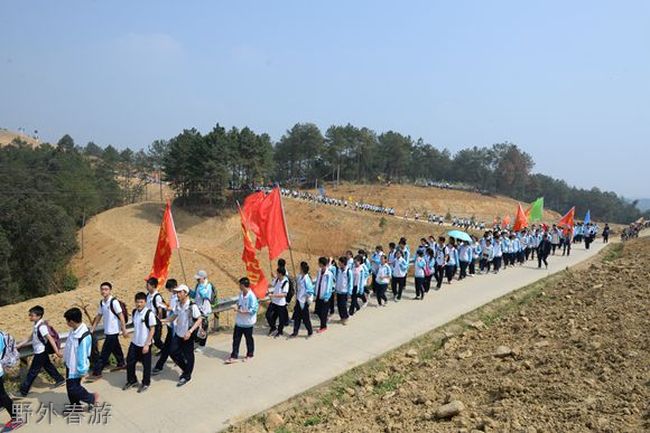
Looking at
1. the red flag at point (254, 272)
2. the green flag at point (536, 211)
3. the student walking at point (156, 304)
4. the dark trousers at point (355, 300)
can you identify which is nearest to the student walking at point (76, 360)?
the student walking at point (156, 304)

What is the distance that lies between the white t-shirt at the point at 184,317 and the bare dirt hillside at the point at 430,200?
56348 millimetres

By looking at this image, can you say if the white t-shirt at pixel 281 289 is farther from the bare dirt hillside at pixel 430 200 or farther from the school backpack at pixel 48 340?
the bare dirt hillside at pixel 430 200

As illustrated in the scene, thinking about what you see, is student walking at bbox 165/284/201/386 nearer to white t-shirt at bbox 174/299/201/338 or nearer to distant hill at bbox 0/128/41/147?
white t-shirt at bbox 174/299/201/338

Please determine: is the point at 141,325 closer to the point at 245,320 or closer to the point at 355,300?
the point at 245,320

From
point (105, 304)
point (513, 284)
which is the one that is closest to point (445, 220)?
point (513, 284)

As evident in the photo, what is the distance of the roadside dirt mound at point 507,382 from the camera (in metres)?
5.59

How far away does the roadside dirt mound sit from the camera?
559 centimetres

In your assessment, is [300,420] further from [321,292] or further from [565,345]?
[565,345]

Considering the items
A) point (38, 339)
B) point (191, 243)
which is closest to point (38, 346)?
point (38, 339)

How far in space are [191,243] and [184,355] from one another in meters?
33.4

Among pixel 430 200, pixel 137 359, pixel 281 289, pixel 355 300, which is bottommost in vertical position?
pixel 137 359

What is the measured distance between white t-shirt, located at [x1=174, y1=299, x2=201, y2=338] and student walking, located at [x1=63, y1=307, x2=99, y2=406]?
4.50ft

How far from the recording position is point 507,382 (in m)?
6.50

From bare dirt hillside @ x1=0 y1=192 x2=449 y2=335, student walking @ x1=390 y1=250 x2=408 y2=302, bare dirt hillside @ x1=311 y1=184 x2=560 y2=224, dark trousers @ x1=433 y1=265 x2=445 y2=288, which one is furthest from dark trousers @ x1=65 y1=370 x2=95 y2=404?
bare dirt hillside @ x1=311 y1=184 x2=560 y2=224
